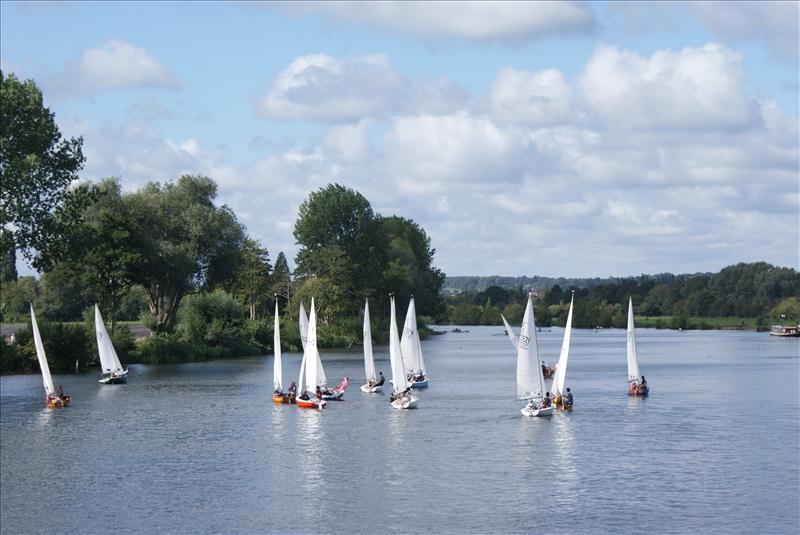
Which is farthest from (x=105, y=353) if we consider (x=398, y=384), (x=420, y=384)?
(x=398, y=384)

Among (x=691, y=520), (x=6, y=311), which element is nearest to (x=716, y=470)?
(x=691, y=520)

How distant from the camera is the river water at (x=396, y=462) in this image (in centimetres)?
4078

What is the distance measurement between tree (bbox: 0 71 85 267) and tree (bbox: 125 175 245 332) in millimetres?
23610

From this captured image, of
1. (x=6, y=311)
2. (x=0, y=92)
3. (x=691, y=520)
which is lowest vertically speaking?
(x=691, y=520)

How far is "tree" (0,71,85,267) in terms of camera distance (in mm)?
79875

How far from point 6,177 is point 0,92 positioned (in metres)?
6.48

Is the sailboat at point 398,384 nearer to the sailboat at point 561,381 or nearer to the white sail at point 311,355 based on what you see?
the white sail at point 311,355

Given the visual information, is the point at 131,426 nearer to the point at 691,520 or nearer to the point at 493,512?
the point at 493,512

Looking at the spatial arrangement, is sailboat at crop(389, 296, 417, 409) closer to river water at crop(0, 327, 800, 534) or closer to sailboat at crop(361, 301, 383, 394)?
river water at crop(0, 327, 800, 534)

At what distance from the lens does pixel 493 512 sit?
41594mm

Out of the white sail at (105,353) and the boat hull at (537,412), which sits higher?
the white sail at (105,353)

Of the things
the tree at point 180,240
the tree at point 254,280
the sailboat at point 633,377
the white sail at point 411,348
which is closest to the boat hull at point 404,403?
the white sail at point 411,348

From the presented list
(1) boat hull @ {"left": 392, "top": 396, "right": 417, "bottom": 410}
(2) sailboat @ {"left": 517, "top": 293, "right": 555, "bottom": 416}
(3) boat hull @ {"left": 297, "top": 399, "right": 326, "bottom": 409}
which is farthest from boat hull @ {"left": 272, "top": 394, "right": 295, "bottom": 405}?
(2) sailboat @ {"left": 517, "top": 293, "right": 555, "bottom": 416}

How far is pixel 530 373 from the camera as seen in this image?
67.2 meters
